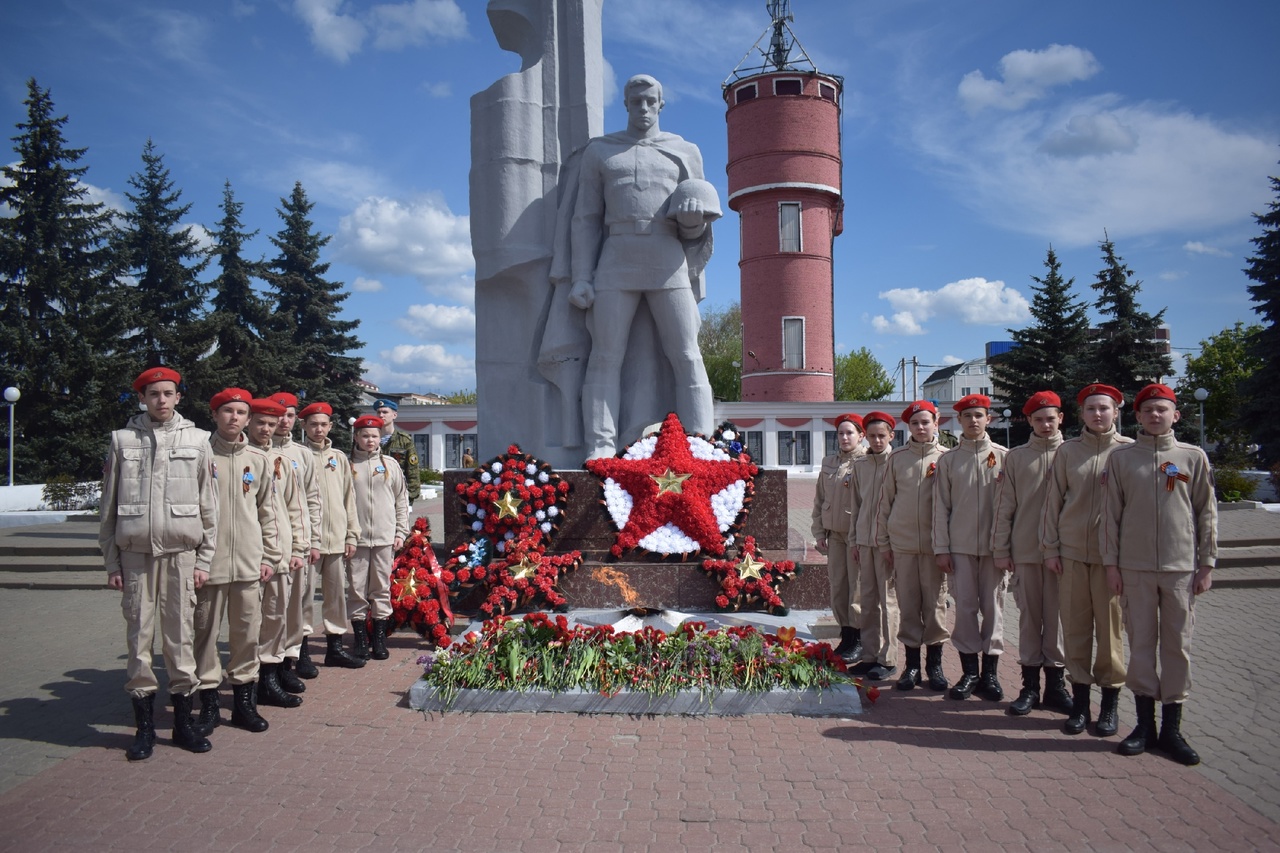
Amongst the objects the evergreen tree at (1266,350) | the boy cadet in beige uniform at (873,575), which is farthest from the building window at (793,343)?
the boy cadet in beige uniform at (873,575)

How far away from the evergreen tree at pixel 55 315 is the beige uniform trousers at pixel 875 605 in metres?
21.0

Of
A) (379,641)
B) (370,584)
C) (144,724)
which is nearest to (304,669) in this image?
(379,641)

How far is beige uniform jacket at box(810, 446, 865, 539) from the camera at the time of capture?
5668 mm

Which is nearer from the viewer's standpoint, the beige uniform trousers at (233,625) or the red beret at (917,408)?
the beige uniform trousers at (233,625)

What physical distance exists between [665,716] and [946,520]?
Result: 1.94m

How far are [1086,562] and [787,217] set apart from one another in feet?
99.5

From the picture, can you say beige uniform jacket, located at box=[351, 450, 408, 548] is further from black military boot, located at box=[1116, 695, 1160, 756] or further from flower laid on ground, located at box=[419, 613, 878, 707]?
black military boot, located at box=[1116, 695, 1160, 756]

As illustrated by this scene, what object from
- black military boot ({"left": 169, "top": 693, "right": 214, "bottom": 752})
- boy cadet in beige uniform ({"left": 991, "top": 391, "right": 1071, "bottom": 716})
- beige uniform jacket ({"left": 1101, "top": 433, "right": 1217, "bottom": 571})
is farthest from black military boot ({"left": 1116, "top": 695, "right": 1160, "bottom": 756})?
black military boot ({"left": 169, "top": 693, "right": 214, "bottom": 752})

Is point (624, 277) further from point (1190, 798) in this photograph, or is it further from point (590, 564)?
point (1190, 798)

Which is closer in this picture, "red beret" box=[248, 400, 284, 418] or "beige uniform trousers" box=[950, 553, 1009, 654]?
"red beret" box=[248, 400, 284, 418]

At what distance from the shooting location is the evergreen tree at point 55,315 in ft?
68.6

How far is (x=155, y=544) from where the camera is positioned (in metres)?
3.97

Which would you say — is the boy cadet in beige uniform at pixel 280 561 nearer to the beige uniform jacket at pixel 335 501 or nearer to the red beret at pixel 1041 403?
the beige uniform jacket at pixel 335 501

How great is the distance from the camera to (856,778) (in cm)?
364
